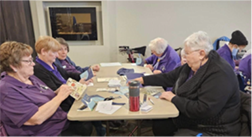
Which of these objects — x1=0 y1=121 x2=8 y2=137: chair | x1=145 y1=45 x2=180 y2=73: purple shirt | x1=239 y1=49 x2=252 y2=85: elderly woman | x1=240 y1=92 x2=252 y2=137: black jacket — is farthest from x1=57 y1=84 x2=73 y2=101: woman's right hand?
x1=239 y1=49 x2=252 y2=85: elderly woman

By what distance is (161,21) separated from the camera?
4.33 metres

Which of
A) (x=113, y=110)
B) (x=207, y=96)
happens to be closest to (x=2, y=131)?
(x=113, y=110)

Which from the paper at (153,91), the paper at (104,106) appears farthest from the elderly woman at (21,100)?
the paper at (153,91)

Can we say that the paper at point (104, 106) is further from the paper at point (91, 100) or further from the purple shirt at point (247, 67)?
the purple shirt at point (247, 67)

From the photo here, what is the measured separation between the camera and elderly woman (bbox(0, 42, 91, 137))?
1077 millimetres

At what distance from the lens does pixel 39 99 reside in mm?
1249

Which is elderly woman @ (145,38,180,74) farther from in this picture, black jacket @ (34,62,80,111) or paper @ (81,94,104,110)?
black jacket @ (34,62,80,111)

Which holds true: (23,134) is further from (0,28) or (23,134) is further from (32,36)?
(32,36)

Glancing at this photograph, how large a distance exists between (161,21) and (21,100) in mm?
3828

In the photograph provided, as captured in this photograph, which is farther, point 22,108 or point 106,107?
point 106,107

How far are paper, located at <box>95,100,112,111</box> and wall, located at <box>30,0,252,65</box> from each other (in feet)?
9.67

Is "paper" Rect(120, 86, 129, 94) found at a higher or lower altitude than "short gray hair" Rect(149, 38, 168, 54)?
lower

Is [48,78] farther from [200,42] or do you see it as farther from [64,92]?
[200,42]

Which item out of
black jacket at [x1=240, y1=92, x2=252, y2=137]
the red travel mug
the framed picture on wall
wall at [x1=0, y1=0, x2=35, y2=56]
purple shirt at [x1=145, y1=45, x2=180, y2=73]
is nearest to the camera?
the red travel mug
